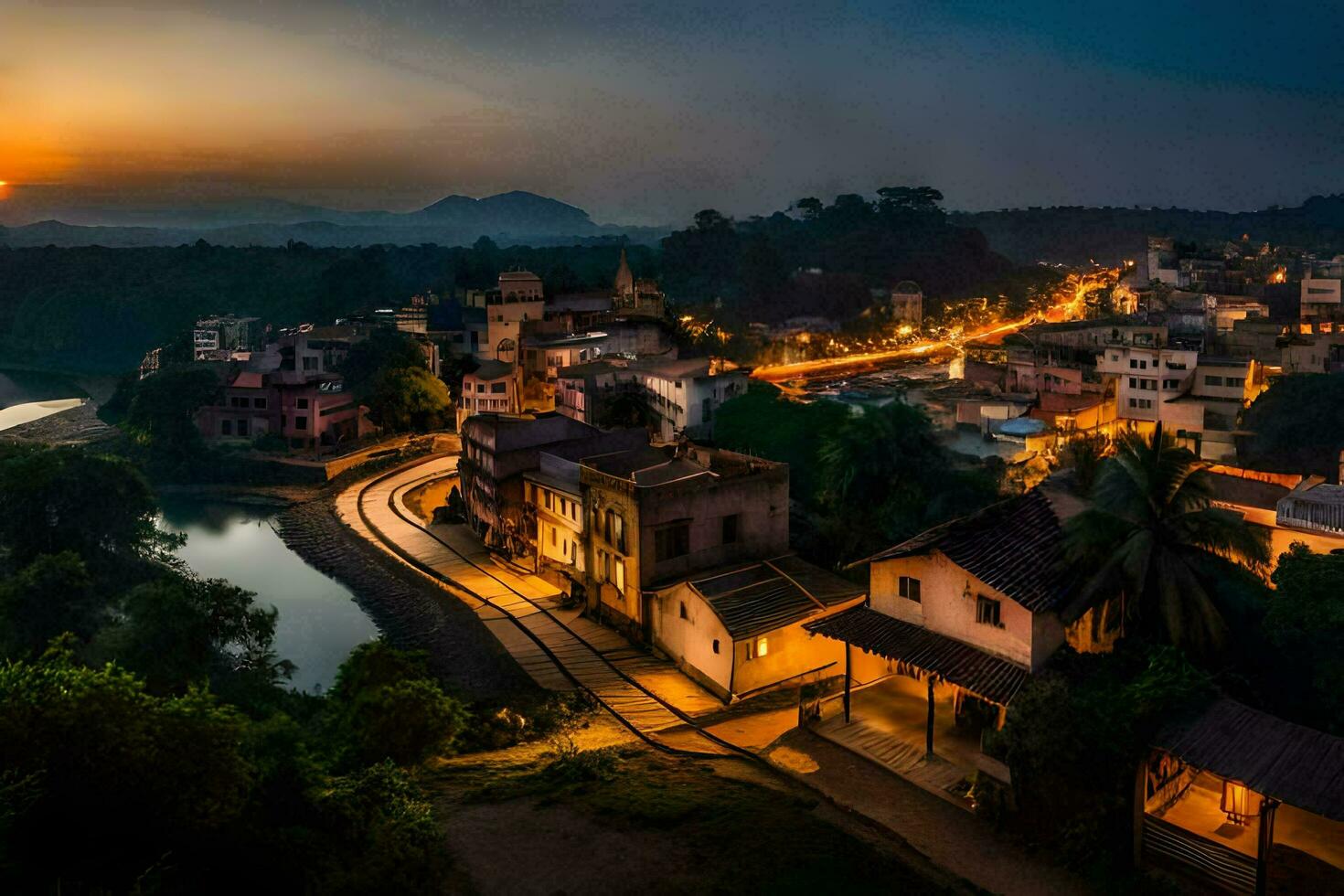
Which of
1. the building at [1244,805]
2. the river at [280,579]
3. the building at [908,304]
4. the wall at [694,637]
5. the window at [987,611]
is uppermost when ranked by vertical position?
→ the building at [908,304]

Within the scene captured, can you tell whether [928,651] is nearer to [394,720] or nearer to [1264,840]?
[1264,840]

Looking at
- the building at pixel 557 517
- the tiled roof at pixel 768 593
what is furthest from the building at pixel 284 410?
the tiled roof at pixel 768 593

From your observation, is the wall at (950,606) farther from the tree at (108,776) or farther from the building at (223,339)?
the building at (223,339)

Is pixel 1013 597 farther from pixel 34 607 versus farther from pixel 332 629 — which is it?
pixel 332 629

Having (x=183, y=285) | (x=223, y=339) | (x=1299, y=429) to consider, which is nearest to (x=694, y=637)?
(x=1299, y=429)

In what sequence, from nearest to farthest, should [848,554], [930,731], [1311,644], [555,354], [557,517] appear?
[1311,644] < [930,731] < [848,554] < [557,517] < [555,354]

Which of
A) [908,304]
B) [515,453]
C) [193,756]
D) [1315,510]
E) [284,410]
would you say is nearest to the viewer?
[193,756]
